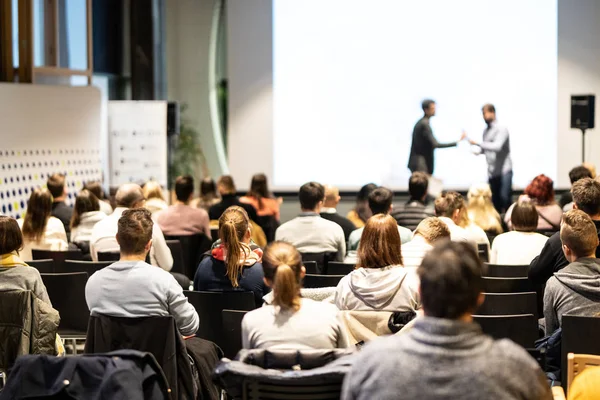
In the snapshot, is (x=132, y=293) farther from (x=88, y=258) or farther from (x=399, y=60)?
(x=399, y=60)

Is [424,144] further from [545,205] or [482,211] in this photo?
[482,211]

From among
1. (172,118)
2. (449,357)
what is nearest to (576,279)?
(449,357)

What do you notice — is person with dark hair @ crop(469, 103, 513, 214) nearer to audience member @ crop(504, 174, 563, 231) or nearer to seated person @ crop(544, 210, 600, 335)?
audience member @ crop(504, 174, 563, 231)

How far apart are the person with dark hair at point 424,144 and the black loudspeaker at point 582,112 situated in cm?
194

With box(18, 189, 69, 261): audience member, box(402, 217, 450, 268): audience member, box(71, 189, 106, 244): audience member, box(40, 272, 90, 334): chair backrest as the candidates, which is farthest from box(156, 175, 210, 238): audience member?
box(402, 217, 450, 268): audience member

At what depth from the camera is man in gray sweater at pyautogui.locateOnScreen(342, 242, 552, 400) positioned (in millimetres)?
2236

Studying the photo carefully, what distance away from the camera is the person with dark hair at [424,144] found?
10938 mm

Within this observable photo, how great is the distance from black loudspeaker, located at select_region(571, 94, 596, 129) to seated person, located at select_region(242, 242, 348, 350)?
9023 mm

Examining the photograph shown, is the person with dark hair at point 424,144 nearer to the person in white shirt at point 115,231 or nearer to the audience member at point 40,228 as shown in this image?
the person in white shirt at point 115,231

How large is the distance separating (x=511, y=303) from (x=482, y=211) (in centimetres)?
276

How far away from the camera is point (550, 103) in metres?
12.4

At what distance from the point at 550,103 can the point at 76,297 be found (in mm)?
8586

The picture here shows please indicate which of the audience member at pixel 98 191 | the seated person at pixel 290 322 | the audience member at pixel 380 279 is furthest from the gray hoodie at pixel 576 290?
the audience member at pixel 98 191

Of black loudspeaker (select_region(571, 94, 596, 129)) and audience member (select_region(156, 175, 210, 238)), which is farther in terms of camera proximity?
black loudspeaker (select_region(571, 94, 596, 129))
